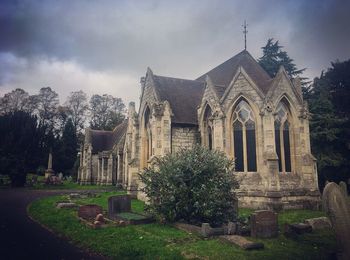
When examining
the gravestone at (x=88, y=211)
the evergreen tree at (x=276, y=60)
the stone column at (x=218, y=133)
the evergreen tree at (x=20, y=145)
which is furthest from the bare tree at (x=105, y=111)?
the gravestone at (x=88, y=211)

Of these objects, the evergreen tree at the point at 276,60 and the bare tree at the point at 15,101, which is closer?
the evergreen tree at the point at 276,60

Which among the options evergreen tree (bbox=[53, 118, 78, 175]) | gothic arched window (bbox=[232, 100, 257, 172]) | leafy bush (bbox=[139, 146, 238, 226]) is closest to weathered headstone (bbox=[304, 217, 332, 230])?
leafy bush (bbox=[139, 146, 238, 226])

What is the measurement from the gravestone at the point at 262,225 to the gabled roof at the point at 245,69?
402 inches

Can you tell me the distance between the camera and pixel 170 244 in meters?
9.00

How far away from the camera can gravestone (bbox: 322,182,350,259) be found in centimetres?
679

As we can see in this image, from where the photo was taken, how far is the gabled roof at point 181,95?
2152 cm

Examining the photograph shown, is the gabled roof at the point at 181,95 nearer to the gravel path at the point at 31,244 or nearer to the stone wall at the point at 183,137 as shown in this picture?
the stone wall at the point at 183,137

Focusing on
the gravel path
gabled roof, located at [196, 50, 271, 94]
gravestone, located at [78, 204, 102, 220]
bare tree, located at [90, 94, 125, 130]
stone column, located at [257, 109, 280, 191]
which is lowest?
the gravel path

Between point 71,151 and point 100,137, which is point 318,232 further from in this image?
point 71,151

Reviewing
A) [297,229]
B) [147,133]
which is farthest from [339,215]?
[147,133]

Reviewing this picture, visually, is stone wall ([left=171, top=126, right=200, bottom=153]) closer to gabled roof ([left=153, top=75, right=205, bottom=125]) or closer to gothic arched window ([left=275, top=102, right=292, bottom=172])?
gabled roof ([left=153, top=75, right=205, bottom=125])

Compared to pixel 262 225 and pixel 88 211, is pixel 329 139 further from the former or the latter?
pixel 88 211

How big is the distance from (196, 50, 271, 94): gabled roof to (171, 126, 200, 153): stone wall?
4076 millimetres

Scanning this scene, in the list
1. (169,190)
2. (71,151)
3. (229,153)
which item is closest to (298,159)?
(229,153)
